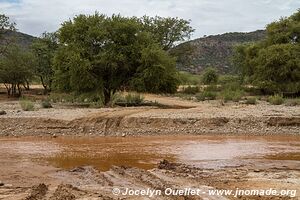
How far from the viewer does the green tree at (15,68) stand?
165ft

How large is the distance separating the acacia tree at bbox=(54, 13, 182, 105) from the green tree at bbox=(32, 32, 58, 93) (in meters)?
20.8

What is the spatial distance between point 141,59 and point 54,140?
501 inches

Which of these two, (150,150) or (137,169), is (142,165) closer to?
(137,169)

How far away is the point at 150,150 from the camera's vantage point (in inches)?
748

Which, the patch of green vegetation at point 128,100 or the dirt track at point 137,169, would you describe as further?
the patch of green vegetation at point 128,100

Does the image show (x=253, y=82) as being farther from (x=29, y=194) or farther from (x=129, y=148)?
(x=29, y=194)

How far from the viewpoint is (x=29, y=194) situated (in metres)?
10.1

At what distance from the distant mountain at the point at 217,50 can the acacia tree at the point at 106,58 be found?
182 ft

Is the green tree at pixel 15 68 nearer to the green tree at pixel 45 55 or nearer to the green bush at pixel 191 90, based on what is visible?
the green tree at pixel 45 55

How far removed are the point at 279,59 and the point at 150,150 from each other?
2867 cm

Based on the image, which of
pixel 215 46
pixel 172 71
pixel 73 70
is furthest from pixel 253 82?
pixel 215 46

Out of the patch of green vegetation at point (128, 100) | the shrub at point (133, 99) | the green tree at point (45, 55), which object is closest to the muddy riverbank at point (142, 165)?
the patch of green vegetation at point (128, 100)

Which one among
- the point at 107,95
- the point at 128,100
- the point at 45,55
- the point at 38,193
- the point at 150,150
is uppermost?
the point at 45,55

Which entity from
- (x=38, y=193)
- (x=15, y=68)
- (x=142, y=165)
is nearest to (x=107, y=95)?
(x=15, y=68)
